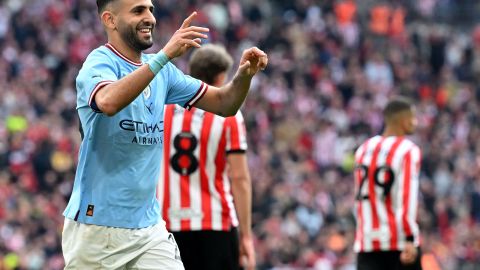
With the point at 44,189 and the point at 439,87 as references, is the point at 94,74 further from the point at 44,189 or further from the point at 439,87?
the point at 439,87

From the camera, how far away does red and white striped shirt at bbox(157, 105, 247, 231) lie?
827cm

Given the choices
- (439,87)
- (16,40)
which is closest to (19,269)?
(16,40)

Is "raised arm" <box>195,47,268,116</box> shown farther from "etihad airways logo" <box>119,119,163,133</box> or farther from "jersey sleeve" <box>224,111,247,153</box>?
"jersey sleeve" <box>224,111,247,153</box>

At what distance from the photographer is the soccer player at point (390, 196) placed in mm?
9070

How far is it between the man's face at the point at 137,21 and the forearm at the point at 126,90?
458 millimetres

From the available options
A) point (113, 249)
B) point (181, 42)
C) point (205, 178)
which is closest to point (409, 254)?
point (205, 178)

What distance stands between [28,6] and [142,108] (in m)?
16.2

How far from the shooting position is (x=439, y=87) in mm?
24688

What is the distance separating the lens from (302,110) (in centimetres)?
2245

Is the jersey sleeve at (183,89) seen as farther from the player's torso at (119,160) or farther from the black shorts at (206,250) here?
the black shorts at (206,250)

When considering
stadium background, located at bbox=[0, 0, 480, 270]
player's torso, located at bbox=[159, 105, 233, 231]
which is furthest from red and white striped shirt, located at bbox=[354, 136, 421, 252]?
stadium background, located at bbox=[0, 0, 480, 270]

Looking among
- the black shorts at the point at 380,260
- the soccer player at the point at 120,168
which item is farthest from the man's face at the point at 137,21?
the black shorts at the point at 380,260

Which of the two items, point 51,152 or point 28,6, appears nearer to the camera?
point 51,152

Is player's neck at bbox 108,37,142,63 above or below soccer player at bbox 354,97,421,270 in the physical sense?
above
